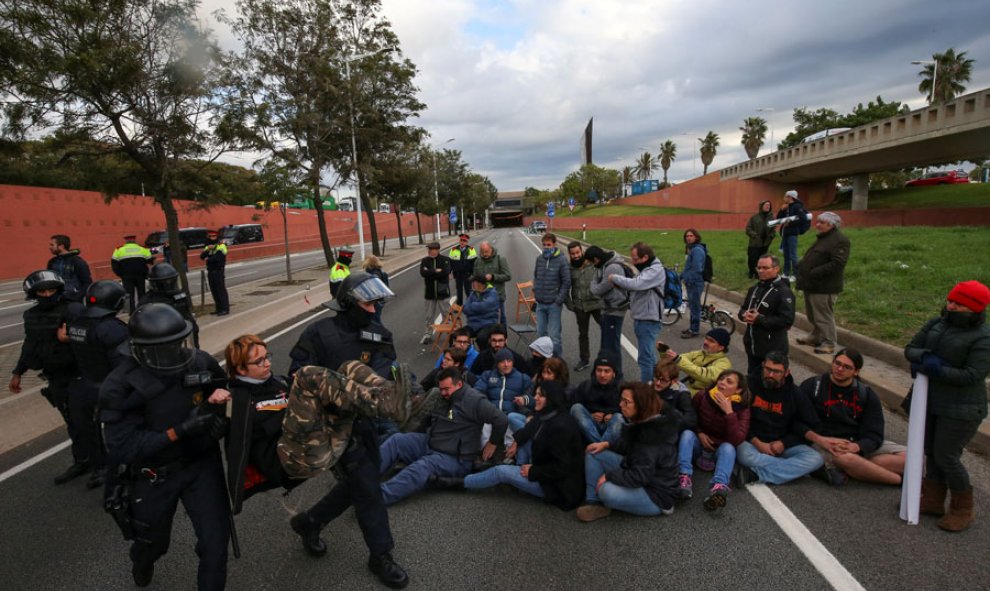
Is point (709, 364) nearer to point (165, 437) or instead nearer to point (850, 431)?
point (850, 431)

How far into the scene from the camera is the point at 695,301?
8.65 meters

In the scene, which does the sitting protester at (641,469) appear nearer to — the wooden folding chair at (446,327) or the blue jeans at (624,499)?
the blue jeans at (624,499)

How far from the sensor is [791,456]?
3.99 m

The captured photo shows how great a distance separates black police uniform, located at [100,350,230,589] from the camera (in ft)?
8.06

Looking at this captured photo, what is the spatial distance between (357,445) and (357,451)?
0.11 feet

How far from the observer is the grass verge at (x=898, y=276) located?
24.2 ft

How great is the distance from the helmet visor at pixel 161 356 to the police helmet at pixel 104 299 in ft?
6.08

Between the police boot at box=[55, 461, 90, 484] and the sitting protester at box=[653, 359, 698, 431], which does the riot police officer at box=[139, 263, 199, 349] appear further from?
the sitting protester at box=[653, 359, 698, 431]

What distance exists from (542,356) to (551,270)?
212 centimetres

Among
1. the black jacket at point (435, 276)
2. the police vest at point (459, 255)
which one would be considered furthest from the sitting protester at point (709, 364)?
the police vest at point (459, 255)

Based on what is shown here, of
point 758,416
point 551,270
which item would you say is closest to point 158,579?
point 758,416

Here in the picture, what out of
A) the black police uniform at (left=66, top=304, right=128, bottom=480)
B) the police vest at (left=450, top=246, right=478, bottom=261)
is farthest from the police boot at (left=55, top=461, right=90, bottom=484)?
the police vest at (left=450, top=246, right=478, bottom=261)

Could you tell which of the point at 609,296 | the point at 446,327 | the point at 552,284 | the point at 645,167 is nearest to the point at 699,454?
the point at 609,296

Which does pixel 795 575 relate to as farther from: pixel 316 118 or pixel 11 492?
pixel 316 118
